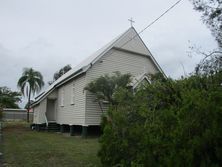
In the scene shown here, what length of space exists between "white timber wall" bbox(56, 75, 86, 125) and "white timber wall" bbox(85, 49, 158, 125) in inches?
20.7

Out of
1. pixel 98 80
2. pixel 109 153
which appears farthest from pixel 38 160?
pixel 98 80

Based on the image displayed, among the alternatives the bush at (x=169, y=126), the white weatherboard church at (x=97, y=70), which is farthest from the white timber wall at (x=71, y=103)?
the bush at (x=169, y=126)

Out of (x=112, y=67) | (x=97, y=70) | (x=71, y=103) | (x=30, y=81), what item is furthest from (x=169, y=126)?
(x=30, y=81)

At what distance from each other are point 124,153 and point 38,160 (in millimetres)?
4499

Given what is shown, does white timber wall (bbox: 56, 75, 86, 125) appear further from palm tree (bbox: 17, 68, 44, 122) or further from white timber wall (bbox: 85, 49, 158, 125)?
palm tree (bbox: 17, 68, 44, 122)

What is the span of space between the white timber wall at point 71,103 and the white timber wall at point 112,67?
0.53 metres

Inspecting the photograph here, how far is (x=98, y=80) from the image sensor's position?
64.1ft

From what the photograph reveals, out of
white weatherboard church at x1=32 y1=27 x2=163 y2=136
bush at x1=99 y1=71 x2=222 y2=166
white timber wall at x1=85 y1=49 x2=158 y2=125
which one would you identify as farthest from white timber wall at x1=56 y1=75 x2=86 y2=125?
bush at x1=99 y1=71 x2=222 y2=166

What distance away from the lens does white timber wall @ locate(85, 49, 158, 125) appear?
20.6 m

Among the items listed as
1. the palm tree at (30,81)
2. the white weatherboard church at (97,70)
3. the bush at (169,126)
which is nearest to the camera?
the bush at (169,126)

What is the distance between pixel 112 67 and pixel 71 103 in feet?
13.8

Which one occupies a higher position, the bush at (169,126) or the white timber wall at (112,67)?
the white timber wall at (112,67)

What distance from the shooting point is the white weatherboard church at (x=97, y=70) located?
20.6 m

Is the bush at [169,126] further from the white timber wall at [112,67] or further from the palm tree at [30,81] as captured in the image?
the palm tree at [30,81]
